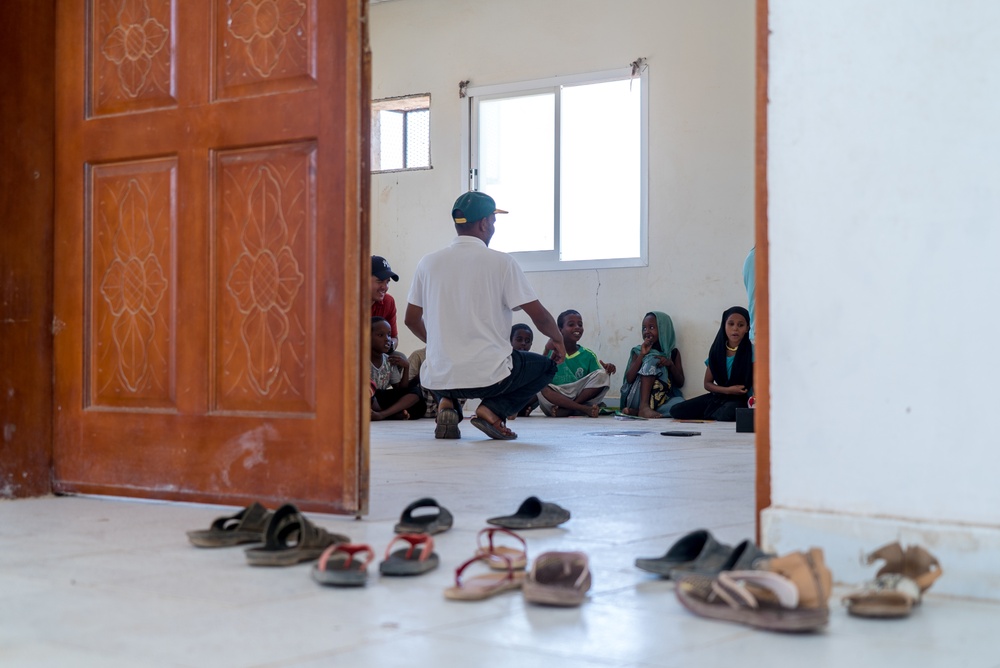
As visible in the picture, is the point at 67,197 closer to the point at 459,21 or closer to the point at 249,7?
the point at 249,7

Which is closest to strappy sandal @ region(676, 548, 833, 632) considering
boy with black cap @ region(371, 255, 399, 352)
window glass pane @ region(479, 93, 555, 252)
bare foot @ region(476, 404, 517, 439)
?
bare foot @ region(476, 404, 517, 439)

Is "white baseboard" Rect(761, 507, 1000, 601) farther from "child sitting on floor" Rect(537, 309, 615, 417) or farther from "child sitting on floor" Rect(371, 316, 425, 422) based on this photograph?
"child sitting on floor" Rect(537, 309, 615, 417)

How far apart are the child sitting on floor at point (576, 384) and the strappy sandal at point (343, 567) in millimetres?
7008

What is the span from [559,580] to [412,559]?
1.24 feet

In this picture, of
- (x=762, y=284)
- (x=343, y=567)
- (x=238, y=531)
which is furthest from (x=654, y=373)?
(x=343, y=567)

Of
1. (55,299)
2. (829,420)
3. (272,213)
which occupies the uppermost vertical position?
(272,213)

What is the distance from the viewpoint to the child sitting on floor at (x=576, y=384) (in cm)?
918

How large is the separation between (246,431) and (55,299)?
86 cm

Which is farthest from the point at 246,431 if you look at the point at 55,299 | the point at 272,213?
the point at 55,299

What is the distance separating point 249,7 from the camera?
3193 mm

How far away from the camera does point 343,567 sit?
2119 millimetres

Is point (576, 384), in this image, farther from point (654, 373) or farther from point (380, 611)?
point (380, 611)

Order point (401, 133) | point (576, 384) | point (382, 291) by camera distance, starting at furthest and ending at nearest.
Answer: point (401, 133)
point (576, 384)
point (382, 291)

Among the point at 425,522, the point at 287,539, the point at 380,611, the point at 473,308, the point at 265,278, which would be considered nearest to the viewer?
the point at 380,611
